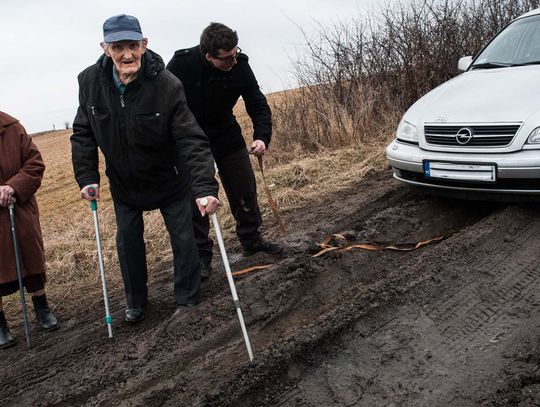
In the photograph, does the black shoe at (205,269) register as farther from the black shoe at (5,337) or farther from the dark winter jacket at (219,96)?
the black shoe at (5,337)

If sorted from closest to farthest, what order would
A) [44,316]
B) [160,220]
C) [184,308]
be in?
[184,308] < [44,316] < [160,220]

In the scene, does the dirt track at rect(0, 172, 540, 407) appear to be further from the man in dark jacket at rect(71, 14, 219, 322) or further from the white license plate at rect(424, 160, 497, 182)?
the man in dark jacket at rect(71, 14, 219, 322)

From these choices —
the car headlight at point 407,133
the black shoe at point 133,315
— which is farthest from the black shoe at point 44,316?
the car headlight at point 407,133

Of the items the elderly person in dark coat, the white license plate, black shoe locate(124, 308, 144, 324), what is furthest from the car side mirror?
the elderly person in dark coat

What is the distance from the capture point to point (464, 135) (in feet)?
15.5

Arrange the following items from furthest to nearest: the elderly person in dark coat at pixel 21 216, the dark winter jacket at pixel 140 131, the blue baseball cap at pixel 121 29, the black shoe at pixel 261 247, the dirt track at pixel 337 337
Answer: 1. the black shoe at pixel 261 247
2. the elderly person in dark coat at pixel 21 216
3. the dark winter jacket at pixel 140 131
4. the blue baseball cap at pixel 121 29
5. the dirt track at pixel 337 337

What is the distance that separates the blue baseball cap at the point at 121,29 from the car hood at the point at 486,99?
2973 millimetres

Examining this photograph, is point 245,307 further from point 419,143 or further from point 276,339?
point 419,143

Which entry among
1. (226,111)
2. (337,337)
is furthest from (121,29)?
(337,337)

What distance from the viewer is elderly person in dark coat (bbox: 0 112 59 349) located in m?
4.23

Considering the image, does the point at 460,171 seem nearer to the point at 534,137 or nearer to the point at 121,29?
the point at 534,137

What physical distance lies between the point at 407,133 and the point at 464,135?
0.76 metres

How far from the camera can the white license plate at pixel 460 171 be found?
14.9 feet

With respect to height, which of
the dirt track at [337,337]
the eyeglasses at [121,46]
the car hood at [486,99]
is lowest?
the dirt track at [337,337]
